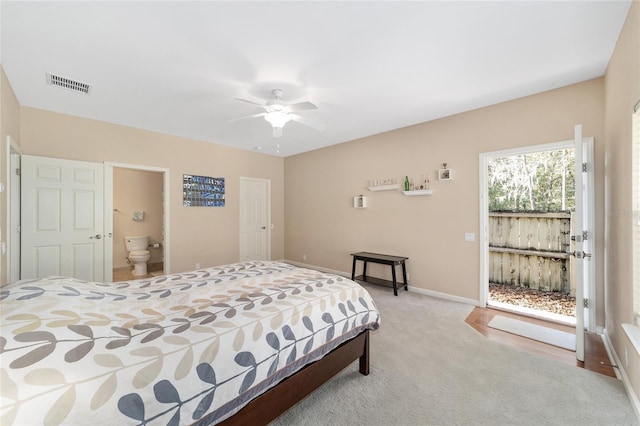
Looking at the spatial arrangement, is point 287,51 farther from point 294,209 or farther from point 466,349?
point 294,209

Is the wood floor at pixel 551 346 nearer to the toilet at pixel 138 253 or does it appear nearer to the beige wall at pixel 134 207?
the toilet at pixel 138 253

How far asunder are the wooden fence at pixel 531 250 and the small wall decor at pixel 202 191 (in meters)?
5.28

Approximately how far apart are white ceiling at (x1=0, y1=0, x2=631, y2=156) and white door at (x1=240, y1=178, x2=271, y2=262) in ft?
8.20

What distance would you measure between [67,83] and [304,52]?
2676 millimetres

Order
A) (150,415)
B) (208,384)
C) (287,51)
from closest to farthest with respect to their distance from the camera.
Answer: (150,415) → (208,384) → (287,51)

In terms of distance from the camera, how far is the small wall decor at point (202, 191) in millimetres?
4891

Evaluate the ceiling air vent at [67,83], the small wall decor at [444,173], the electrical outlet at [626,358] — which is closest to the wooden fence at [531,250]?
the small wall decor at [444,173]

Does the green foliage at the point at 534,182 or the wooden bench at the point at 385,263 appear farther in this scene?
the green foliage at the point at 534,182

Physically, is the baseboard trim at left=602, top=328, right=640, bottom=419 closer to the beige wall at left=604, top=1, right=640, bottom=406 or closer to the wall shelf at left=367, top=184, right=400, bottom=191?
the beige wall at left=604, top=1, right=640, bottom=406

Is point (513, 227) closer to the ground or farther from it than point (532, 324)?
farther from it

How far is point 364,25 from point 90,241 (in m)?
4.51

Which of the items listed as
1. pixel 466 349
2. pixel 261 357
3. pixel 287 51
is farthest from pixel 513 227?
pixel 261 357

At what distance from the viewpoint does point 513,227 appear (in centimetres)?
462

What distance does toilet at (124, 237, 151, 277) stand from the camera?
5291 mm
